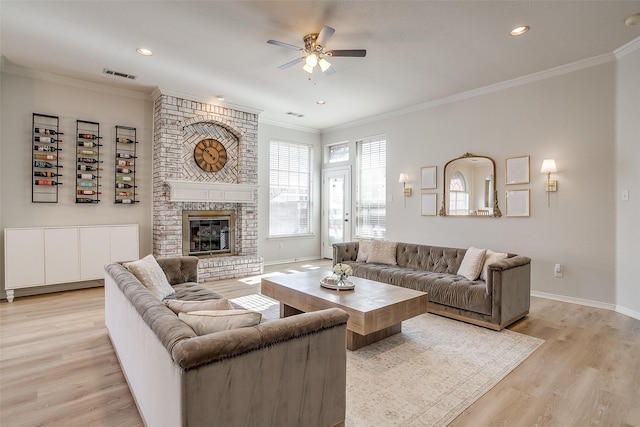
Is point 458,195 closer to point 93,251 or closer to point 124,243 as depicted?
point 124,243

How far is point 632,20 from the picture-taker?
10.6ft

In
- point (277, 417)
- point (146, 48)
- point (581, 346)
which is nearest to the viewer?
point (277, 417)

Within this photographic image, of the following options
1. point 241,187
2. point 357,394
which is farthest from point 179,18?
point 357,394

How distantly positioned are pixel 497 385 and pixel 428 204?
3906 millimetres

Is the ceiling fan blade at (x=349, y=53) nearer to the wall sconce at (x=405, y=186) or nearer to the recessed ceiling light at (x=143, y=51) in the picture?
the recessed ceiling light at (x=143, y=51)

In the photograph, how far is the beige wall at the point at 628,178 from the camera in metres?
3.78

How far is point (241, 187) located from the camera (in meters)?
6.18

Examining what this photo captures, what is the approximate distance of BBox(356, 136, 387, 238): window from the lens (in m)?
6.85

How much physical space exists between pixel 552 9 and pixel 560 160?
6.95 ft

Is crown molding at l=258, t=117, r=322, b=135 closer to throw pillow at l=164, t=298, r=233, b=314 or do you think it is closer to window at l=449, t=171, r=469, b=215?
window at l=449, t=171, r=469, b=215

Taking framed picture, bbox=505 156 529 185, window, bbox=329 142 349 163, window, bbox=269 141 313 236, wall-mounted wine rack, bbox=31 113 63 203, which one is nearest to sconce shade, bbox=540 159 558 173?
framed picture, bbox=505 156 529 185

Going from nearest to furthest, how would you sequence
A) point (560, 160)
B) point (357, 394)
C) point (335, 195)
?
point (357, 394)
point (560, 160)
point (335, 195)

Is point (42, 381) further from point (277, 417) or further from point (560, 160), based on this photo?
point (560, 160)

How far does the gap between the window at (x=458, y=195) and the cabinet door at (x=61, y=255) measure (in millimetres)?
5853
